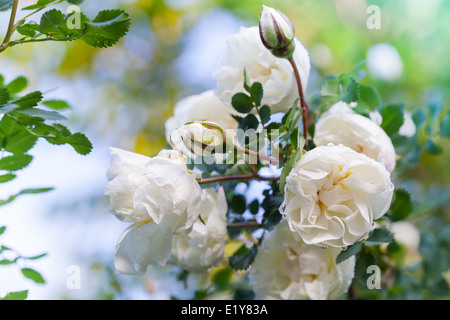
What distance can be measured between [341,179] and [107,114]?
1196 mm

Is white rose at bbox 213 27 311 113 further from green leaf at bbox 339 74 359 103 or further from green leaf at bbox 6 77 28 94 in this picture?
green leaf at bbox 6 77 28 94

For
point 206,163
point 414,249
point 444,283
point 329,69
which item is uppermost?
point 206,163

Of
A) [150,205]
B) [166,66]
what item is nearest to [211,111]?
[150,205]

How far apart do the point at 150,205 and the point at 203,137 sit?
62mm

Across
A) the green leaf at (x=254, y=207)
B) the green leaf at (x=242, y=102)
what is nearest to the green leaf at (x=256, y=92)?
the green leaf at (x=242, y=102)

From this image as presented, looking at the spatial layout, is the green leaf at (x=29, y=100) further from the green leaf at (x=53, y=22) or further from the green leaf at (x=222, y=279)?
the green leaf at (x=222, y=279)

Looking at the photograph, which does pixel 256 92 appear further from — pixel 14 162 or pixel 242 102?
pixel 14 162

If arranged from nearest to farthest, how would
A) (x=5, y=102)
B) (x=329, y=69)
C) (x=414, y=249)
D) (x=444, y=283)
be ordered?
(x=5, y=102)
(x=444, y=283)
(x=414, y=249)
(x=329, y=69)

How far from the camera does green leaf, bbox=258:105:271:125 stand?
0.40 metres

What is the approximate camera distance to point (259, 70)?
0.44 m

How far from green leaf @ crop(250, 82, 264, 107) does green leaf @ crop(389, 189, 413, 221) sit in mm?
192

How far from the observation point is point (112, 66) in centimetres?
148
